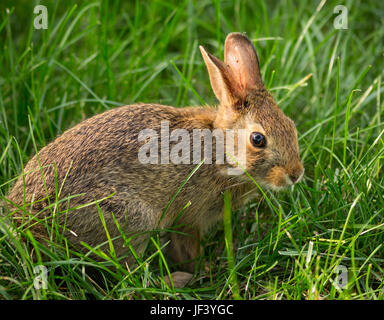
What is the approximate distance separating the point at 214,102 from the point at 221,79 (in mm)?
1384

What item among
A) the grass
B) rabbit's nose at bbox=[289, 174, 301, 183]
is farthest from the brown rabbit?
the grass

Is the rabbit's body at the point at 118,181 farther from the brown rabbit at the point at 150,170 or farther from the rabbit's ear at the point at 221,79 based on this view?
the rabbit's ear at the point at 221,79

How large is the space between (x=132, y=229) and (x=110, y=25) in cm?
329

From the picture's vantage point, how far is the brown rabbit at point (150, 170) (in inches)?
184

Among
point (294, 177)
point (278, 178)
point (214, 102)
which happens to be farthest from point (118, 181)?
point (214, 102)

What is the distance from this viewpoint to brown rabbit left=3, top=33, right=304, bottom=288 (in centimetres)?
467

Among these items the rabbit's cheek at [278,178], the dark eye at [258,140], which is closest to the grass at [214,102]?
the rabbit's cheek at [278,178]

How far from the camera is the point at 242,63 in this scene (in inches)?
200

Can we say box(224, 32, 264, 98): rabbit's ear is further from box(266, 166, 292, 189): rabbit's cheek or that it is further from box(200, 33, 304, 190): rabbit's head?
box(266, 166, 292, 189): rabbit's cheek

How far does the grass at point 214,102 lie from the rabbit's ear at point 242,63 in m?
0.59

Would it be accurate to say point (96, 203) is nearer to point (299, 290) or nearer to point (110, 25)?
point (299, 290)

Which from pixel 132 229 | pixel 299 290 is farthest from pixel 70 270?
pixel 299 290

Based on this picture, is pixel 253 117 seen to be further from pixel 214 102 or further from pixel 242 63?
pixel 214 102

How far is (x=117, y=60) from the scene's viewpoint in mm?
6992
